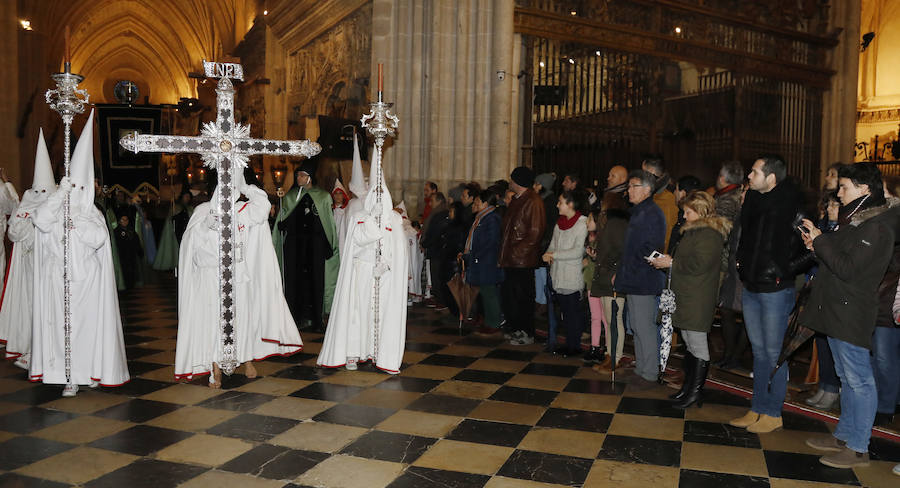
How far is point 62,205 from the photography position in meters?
5.18

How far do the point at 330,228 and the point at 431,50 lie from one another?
4.31 meters

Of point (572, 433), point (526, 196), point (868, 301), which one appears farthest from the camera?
point (526, 196)

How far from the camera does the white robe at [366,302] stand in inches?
231

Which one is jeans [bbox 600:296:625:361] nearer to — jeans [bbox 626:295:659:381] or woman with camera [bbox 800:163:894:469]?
jeans [bbox 626:295:659:381]

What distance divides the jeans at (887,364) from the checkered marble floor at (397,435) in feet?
1.61

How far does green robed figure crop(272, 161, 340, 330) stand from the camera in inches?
299

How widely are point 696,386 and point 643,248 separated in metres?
1.12

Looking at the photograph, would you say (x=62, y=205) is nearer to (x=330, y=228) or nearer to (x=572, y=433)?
(x=330, y=228)

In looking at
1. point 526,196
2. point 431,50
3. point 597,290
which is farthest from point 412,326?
point 431,50

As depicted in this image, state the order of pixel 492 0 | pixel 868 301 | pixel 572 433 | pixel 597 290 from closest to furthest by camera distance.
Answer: pixel 868 301, pixel 572 433, pixel 597 290, pixel 492 0

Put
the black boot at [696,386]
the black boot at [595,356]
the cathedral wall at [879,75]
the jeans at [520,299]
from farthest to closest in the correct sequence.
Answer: the cathedral wall at [879,75] < the jeans at [520,299] < the black boot at [595,356] < the black boot at [696,386]

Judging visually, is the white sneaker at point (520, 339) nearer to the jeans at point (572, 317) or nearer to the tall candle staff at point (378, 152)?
the jeans at point (572, 317)

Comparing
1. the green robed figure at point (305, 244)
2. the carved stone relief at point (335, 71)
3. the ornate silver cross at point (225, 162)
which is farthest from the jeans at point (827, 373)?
the carved stone relief at point (335, 71)

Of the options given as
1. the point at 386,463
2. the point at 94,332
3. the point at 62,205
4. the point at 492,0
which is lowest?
the point at 386,463
